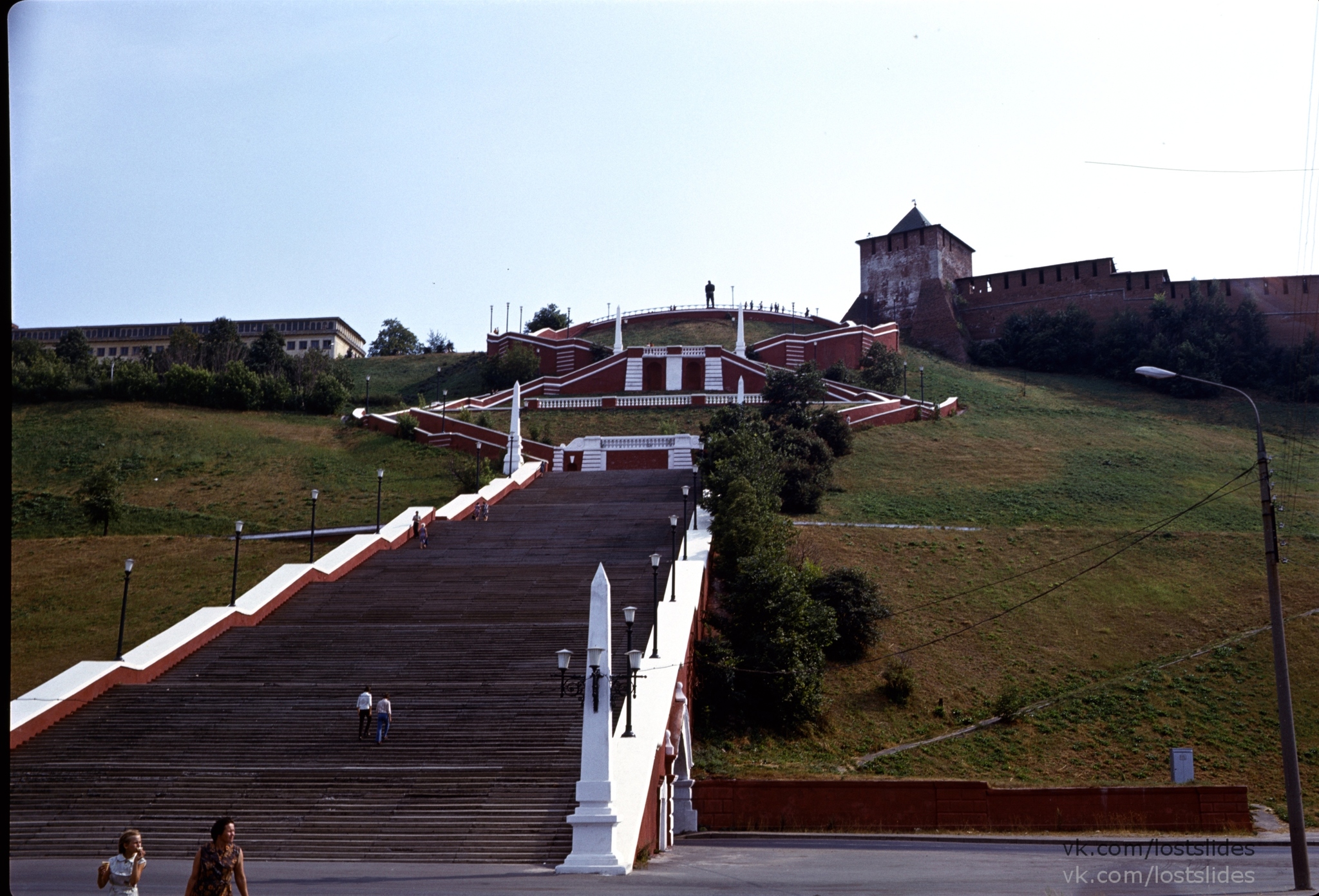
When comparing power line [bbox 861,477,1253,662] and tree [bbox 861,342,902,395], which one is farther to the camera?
tree [bbox 861,342,902,395]

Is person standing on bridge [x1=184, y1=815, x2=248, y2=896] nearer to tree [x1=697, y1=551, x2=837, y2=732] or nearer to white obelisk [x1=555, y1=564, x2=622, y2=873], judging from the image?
white obelisk [x1=555, y1=564, x2=622, y2=873]

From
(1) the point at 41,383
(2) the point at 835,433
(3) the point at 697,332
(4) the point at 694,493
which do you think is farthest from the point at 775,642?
(3) the point at 697,332

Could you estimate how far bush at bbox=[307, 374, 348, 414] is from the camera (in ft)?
159

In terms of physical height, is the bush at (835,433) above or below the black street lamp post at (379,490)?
above

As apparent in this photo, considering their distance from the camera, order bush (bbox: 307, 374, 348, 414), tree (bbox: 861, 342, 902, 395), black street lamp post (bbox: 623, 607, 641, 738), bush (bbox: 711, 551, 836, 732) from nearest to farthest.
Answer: black street lamp post (bbox: 623, 607, 641, 738)
bush (bbox: 711, 551, 836, 732)
bush (bbox: 307, 374, 348, 414)
tree (bbox: 861, 342, 902, 395)

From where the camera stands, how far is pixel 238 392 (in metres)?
48.2

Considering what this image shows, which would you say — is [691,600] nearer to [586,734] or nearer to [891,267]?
[586,734]

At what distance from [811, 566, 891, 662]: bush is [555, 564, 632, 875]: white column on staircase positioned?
9.35m

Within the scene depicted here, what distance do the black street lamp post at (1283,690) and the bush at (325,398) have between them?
40521mm

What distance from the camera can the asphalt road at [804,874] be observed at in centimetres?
1068

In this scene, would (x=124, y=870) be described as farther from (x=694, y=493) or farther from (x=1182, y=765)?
(x=694, y=493)

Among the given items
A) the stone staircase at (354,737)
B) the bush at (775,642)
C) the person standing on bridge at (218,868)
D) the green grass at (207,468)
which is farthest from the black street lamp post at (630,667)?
the green grass at (207,468)

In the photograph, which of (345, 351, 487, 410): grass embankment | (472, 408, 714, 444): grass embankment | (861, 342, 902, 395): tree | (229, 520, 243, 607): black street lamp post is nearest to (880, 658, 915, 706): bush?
(229, 520, 243, 607): black street lamp post

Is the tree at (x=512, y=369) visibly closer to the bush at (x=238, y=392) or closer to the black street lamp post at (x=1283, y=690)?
the bush at (x=238, y=392)
